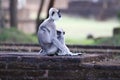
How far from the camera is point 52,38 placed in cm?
1093

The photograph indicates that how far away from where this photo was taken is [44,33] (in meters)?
10.9

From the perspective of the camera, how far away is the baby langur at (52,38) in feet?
35.7

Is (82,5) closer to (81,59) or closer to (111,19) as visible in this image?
(111,19)

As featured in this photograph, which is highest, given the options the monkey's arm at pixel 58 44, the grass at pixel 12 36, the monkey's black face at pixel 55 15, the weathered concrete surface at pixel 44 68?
the monkey's black face at pixel 55 15

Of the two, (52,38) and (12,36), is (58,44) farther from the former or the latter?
(12,36)

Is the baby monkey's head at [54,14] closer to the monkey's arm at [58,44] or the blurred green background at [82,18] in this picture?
the monkey's arm at [58,44]

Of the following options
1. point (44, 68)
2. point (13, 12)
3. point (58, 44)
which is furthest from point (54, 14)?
point (13, 12)

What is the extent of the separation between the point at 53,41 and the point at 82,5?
35813 mm

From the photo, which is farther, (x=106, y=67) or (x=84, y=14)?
(x=84, y=14)

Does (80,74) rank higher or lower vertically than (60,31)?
lower

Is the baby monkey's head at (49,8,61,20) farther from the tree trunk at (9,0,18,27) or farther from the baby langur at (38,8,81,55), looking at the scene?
the tree trunk at (9,0,18,27)

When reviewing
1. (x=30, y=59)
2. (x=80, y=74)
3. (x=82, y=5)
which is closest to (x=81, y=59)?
(x=80, y=74)

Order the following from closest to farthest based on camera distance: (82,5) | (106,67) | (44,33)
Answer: (106,67) → (44,33) → (82,5)

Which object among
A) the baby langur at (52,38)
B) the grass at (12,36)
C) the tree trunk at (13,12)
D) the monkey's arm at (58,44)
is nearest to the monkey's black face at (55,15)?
the baby langur at (52,38)
